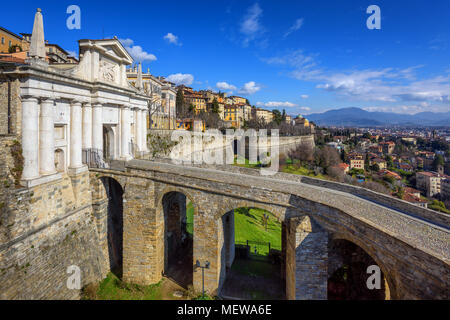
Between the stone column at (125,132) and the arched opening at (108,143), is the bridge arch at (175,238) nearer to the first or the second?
the stone column at (125,132)

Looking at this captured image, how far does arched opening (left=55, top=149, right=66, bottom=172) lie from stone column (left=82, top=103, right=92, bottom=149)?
1.37 meters

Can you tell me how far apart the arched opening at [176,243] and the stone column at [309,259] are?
5971 millimetres

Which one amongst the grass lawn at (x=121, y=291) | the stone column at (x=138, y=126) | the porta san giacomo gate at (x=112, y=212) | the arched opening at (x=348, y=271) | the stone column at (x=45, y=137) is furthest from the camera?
the stone column at (x=138, y=126)

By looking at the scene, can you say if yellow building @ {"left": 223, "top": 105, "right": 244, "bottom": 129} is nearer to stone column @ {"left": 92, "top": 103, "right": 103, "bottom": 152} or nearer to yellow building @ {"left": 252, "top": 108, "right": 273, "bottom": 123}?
yellow building @ {"left": 252, "top": 108, "right": 273, "bottom": 123}

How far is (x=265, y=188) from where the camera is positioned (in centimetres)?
1027

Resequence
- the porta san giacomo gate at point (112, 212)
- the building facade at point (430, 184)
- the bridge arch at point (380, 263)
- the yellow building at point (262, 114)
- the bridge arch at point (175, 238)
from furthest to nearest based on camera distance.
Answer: the yellow building at point (262, 114), the building facade at point (430, 184), the bridge arch at point (175, 238), the porta san giacomo gate at point (112, 212), the bridge arch at point (380, 263)

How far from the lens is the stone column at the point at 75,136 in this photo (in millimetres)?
13102

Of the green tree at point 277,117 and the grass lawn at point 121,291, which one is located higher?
the green tree at point 277,117

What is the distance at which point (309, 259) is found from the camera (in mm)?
9688

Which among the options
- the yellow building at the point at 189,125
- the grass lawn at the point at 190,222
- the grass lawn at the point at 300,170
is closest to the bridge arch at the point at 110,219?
the grass lawn at the point at 190,222

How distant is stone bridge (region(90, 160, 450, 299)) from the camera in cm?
686

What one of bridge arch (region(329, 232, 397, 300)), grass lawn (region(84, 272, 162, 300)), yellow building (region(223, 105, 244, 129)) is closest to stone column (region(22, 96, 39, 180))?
grass lawn (region(84, 272, 162, 300))

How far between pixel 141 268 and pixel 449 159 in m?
106
